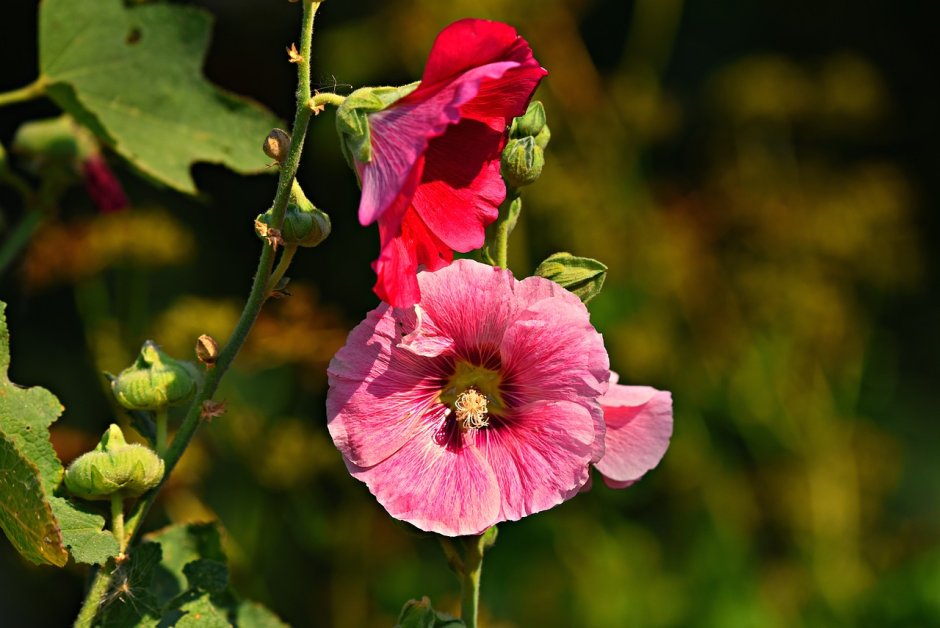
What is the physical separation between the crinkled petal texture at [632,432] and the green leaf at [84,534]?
27 cm

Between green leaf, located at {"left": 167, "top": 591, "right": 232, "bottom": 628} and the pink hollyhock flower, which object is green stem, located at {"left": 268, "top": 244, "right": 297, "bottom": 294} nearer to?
green leaf, located at {"left": 167, "top": 591, "right": 232, "bottom": 628}

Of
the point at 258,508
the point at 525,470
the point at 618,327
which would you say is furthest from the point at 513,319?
the point at 618,327

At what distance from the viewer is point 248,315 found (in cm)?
54

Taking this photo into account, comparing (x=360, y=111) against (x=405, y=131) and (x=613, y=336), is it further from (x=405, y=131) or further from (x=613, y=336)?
(x=613, y=336)

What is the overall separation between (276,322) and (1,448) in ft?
2.82

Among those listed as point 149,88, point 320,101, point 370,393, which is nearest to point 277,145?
point 320,101

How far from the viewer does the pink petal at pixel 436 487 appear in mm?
548

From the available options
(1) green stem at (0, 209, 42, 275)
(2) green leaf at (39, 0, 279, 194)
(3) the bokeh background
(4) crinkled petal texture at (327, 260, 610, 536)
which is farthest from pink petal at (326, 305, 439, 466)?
(3) the bokeh background

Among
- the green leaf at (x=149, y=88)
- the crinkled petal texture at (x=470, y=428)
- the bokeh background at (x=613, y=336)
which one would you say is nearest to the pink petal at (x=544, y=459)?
the crinkled petal texture at (x=470, y=428)

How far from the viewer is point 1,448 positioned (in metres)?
0.54

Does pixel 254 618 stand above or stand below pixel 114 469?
below

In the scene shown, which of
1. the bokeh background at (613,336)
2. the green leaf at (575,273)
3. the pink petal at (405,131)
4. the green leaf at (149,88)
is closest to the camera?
the pink petal at (405,131)

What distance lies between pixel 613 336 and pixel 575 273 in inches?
49.6

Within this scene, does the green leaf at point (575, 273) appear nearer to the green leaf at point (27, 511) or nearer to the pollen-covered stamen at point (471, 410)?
the pollen-covered stamen at point (471, 410)
